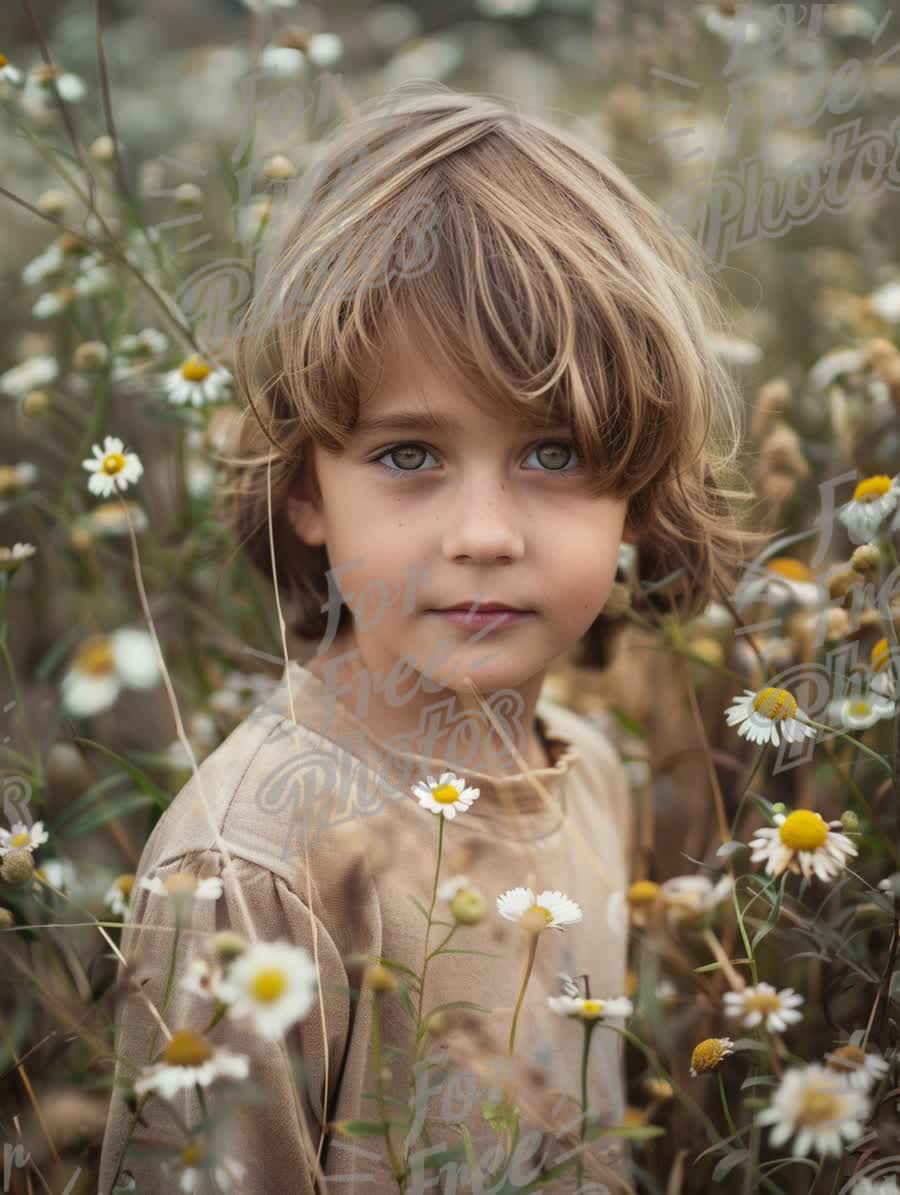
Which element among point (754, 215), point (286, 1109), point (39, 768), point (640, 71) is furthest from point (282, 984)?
point (640, 71)

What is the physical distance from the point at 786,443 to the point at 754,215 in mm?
417

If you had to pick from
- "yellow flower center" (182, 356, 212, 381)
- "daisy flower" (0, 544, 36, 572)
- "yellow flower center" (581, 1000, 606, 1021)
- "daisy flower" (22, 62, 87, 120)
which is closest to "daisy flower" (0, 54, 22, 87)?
"daisy flower" (22, 62, 87, 120)

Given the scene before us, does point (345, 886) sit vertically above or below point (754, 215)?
below

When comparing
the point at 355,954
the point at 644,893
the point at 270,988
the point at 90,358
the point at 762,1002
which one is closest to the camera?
the point at 270,988

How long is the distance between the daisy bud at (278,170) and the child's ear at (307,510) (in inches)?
13.1

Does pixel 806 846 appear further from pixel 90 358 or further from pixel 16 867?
pixel 90 358

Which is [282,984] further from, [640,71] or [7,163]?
[7,163]

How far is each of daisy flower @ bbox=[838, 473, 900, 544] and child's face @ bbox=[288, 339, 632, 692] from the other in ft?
0.63

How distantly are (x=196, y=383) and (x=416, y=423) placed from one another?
39 cm

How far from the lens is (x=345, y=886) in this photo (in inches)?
36.6

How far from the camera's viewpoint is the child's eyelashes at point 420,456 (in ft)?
2.96

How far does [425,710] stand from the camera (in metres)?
1.02

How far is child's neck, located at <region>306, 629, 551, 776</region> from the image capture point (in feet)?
3.34

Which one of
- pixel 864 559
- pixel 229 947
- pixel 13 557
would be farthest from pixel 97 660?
pixel 864 559
